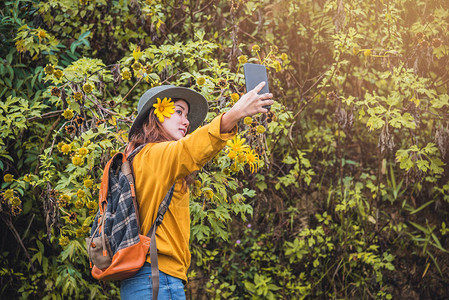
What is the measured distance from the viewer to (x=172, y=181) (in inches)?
76.6

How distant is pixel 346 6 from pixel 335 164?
1.80 meters

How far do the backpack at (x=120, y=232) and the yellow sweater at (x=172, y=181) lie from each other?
0.13ft

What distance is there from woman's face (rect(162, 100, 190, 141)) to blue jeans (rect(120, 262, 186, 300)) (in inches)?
22.8

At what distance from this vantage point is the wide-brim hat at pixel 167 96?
2.24 m

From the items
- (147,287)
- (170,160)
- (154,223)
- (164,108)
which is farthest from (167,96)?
(147,287)

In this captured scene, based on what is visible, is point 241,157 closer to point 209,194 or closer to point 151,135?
point 209,194

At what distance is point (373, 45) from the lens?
14.9 ft

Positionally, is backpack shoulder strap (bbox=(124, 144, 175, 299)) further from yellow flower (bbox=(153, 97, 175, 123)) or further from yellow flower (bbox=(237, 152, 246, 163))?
yellow flower (bbox=(237, 152, 246, 163))

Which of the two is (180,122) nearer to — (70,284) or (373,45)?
(70,284)

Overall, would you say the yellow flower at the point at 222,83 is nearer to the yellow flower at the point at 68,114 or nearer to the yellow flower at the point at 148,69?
the yellow flower at the point at 148,69

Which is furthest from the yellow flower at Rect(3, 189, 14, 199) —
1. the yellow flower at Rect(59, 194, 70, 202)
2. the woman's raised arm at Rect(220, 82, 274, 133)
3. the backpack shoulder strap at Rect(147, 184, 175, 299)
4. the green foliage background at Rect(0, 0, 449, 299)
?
the woman's raised arm at Rect(220, 82, 274, 133)

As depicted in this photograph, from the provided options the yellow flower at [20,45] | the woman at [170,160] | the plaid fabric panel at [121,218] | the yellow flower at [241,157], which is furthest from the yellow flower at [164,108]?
the yellow flower at [20,45]

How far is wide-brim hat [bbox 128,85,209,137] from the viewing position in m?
2.24

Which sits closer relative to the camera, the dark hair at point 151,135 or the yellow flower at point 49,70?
the dark hair at point 151,135
